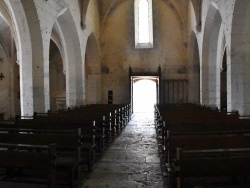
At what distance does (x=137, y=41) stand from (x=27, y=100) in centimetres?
1270

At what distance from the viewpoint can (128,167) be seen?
577 cm

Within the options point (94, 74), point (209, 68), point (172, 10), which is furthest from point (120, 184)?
point (172, 10)

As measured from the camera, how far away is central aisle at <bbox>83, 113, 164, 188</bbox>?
15.7ft

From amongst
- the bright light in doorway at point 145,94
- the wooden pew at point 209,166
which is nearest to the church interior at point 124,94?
the wooden pew at point 209,166

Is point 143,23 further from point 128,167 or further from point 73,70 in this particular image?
point 128,167

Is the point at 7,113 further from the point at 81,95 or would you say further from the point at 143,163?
the point at 143,163

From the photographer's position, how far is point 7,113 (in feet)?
64.3

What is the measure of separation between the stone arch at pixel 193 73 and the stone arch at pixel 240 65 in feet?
34.3

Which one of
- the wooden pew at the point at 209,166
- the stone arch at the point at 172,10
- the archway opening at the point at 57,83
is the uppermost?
the stone arch at the point at 172,10

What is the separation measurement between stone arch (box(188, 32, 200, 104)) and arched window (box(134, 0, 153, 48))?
309cm

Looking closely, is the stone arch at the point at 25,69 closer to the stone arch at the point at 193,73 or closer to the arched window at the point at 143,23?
the arched window at the point at 143,23

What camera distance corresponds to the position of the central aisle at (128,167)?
15.7 ft

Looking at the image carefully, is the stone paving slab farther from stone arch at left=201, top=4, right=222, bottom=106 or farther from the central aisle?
stone arch at left=201, top=4, right=222, bottom=106

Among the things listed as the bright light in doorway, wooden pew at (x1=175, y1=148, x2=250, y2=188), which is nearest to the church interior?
wooden pew at (x1=175, y1=148, x2=250, y2=188)
